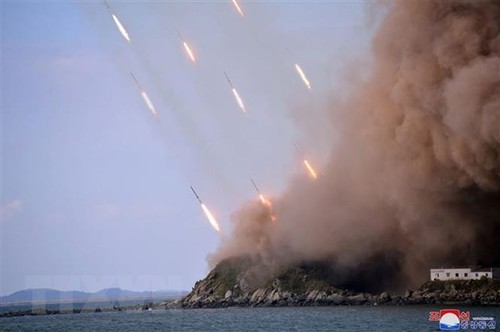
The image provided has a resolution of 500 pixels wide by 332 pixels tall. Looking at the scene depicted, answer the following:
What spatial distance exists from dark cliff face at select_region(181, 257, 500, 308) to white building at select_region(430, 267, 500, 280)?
1.29 meters

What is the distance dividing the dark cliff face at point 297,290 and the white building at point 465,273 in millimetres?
1286

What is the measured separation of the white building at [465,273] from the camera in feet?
411

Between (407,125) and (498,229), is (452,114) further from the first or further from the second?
(498,229)

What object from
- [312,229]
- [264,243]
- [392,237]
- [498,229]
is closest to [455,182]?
[498,229]

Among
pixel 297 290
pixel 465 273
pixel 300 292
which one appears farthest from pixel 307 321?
pixel 297 290

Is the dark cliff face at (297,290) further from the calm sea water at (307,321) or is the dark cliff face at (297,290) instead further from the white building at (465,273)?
the calm sea water at (307,321)

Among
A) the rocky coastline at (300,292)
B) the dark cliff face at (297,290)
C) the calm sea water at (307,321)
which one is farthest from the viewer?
the dark cliff face at (297,290)

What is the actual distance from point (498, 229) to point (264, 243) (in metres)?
44.2

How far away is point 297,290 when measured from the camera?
147875 mm

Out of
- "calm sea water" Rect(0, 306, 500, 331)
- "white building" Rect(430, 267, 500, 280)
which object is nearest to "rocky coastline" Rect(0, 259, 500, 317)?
"white building" Rect(430, 267, 500, 280)

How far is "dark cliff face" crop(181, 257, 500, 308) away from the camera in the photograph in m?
123

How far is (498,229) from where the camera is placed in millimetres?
122812

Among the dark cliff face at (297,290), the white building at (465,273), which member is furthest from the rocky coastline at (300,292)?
the white building at (465,273)

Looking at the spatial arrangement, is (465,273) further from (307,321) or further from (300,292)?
(300,292)
